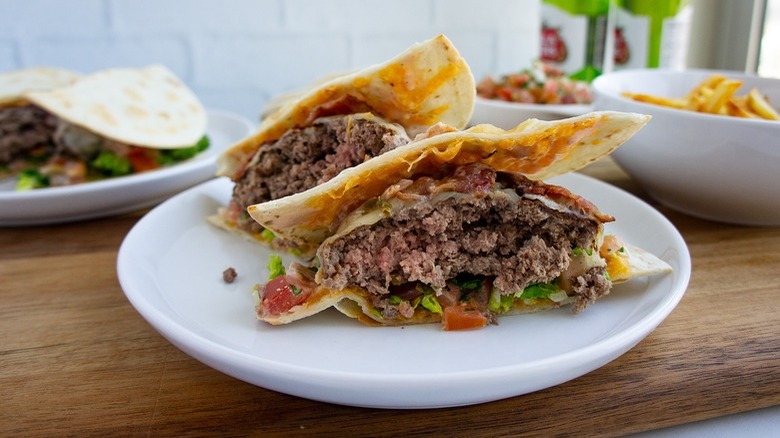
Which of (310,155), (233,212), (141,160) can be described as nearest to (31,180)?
(141,160)

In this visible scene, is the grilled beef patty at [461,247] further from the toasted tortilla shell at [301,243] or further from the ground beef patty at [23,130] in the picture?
the ground beef patty at [23,130]

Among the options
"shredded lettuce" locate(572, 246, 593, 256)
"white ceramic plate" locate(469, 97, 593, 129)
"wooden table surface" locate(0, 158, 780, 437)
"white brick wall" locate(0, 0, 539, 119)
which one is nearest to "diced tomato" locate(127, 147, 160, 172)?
"wooden table surface" locate(0, 158, 780, 437)

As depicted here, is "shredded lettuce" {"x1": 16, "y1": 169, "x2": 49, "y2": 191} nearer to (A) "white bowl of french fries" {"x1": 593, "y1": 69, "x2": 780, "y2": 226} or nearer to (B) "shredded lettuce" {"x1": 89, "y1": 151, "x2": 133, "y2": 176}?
(B) "shredded lettuce" {"x1": 89, "y1": 151, "x2": 133, "y2": 176}

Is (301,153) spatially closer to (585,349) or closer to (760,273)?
(585,349)

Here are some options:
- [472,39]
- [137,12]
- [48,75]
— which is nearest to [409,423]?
[48,75]

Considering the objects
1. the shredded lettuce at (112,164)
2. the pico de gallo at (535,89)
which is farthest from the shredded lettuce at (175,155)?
the pico de gallo at (535,89)

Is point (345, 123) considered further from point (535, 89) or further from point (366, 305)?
point (535, 89)
